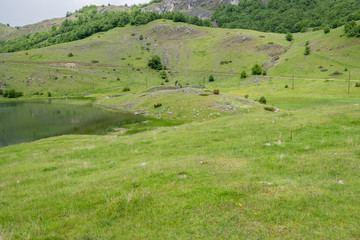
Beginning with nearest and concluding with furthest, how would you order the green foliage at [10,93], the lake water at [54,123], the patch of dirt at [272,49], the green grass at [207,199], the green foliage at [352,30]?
the green grass at [207,199] → the lake water at [54,123] → the green foliage at [10,93] → the green foliage at [352,30] → the patch of dirt at [272,49]

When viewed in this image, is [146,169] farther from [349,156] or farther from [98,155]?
[349,156]

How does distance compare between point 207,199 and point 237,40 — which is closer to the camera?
point 207,199

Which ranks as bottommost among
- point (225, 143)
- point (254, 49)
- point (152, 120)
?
A: point (152, 120)

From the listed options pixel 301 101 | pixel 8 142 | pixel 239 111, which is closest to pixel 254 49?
pixel 301 101

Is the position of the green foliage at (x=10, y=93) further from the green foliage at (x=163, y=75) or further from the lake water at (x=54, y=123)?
the green foliage at (x=163, y=75)

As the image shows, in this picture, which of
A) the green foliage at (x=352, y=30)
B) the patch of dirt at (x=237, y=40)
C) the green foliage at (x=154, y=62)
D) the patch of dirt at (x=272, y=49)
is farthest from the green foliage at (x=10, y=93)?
the green foliage at (x=352, y=30)

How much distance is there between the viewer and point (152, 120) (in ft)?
191

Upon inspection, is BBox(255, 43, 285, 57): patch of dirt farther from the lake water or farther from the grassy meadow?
the grassy meadow

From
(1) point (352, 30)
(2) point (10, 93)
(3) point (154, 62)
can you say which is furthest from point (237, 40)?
(2) point (10, 93)

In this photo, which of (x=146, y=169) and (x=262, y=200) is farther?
(x=146, y=169)

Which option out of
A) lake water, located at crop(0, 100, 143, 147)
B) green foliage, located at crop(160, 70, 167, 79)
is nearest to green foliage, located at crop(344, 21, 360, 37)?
green foliage, located at crop(160, 70, 167, 79)

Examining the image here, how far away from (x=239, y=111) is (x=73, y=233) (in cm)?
5334

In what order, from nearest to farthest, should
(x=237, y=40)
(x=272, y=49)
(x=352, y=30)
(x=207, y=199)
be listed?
(x=207, y=199)
(x=352, y=30)
(x=272, y=49)
(x=237, y=40)

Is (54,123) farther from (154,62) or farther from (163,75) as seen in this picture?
(154,62)
